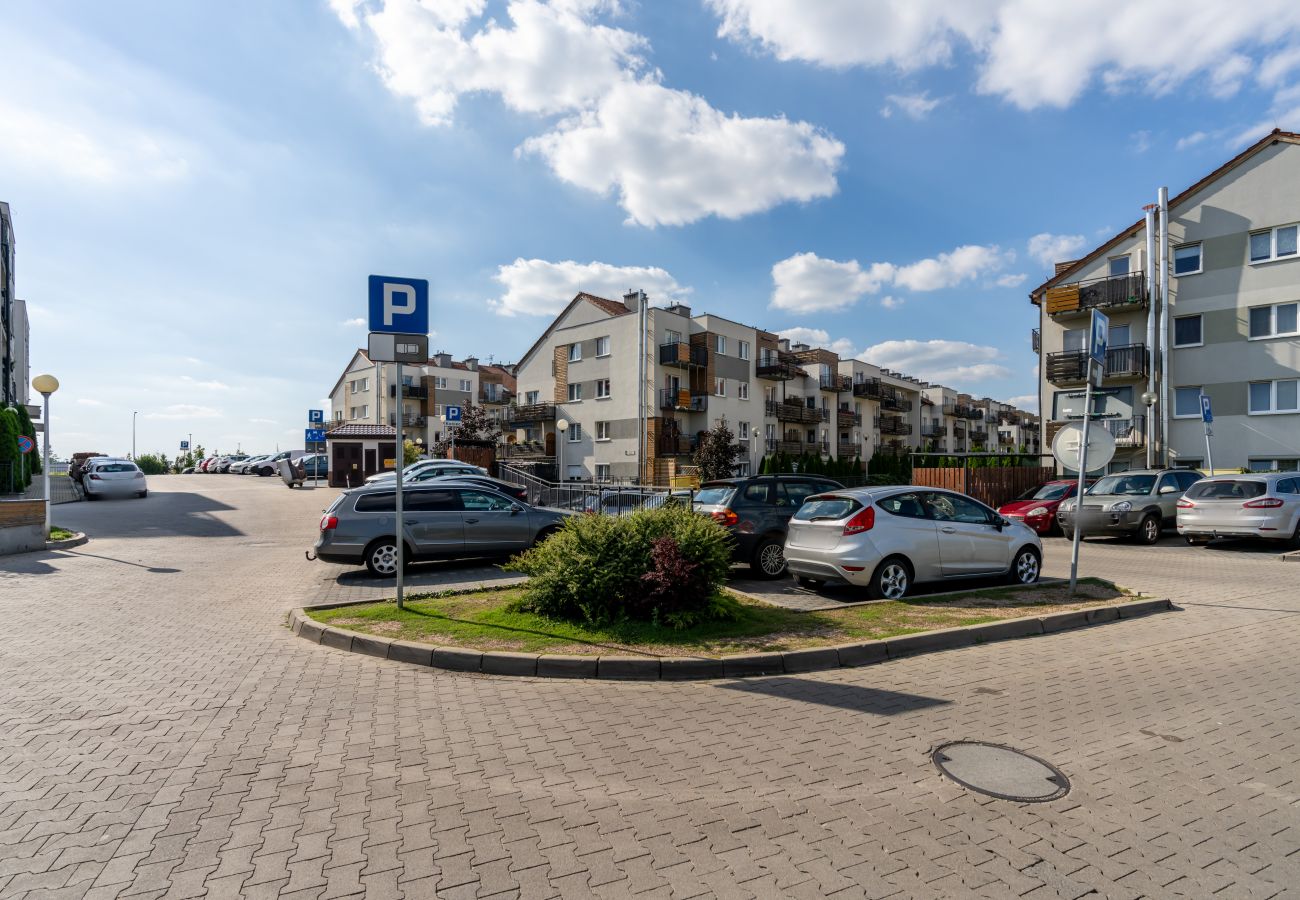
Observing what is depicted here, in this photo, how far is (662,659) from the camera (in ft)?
20.2

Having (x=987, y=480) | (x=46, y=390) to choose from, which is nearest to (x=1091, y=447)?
(x=987, y=480)

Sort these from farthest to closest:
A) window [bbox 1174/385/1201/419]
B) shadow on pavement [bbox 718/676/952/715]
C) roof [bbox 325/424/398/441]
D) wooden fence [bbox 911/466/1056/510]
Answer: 1. roof [bbox 325/424/398/441]
2. window [bbox 1174/385/1201/419]
3. wooden fence [bbox 911/466/1056/510]
4. shadow on pavement [bbox 718/676/952/715]

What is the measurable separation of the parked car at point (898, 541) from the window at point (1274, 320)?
24.0 m

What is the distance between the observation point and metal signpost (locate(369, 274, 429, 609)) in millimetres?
8328

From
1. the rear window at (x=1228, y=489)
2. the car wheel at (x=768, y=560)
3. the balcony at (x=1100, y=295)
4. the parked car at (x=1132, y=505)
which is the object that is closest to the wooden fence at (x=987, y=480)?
the parked car at (x=1132, y=505)

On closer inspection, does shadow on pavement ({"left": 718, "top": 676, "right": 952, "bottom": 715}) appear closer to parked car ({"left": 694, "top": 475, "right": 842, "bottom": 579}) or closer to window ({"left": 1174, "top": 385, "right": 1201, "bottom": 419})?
parked car ({"left": 694, "top": 475, "right": 842, "bottom": 579})

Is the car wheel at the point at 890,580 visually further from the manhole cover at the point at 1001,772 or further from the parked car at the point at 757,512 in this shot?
the manhole cover at the point at 1001,772

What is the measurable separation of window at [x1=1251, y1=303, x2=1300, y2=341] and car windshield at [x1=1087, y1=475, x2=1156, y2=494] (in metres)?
14.1

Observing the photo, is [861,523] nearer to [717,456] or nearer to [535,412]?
[717,456]

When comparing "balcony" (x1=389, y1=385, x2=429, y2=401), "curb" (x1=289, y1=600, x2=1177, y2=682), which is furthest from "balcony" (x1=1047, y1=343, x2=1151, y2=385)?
"balcony" (x1=389, y1=385, x2=429, y2=401)

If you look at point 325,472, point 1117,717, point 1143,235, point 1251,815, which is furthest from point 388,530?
point 325,472

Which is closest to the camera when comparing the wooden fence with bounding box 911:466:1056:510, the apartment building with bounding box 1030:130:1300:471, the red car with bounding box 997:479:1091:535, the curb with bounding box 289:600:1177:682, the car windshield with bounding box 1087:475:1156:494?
the curb with bounding box 289:600:1177:682

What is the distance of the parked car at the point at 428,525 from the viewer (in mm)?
11312

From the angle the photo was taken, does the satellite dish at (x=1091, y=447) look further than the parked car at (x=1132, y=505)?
No
